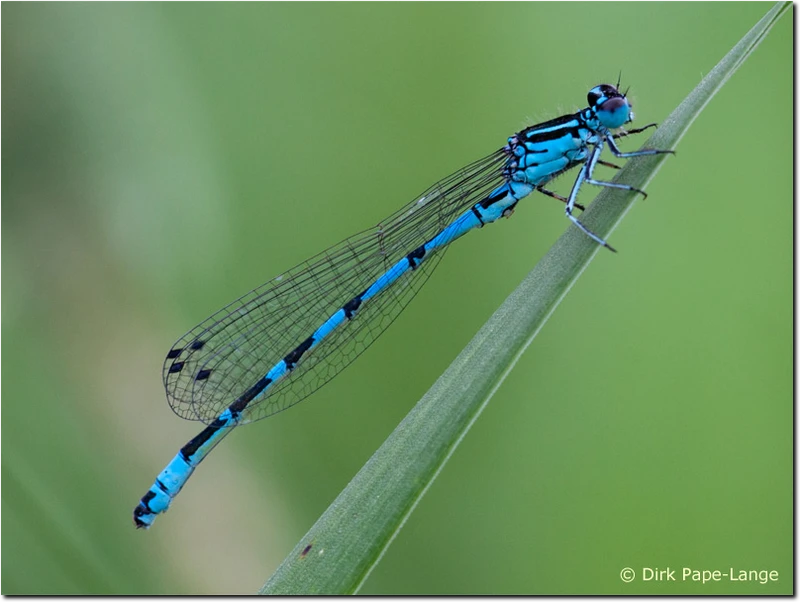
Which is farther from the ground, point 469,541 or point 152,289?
point 152,289

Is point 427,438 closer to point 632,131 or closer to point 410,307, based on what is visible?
point 410,307

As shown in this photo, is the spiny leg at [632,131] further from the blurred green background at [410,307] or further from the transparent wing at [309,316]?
the transparent wing at [309,316]

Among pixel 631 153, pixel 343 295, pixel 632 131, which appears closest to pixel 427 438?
pixel 631 153

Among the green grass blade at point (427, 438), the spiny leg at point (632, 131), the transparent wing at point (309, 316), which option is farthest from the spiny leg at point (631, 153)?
the transparent wing at point (309, 316)

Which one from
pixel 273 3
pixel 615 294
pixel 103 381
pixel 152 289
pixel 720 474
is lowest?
pixel 720 474

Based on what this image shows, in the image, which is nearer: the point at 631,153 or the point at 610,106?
the point at 631,153

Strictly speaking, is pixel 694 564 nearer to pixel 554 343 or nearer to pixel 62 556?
pixel 554 343

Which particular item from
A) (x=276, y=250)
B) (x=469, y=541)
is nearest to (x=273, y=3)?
(x=276, y=250)
